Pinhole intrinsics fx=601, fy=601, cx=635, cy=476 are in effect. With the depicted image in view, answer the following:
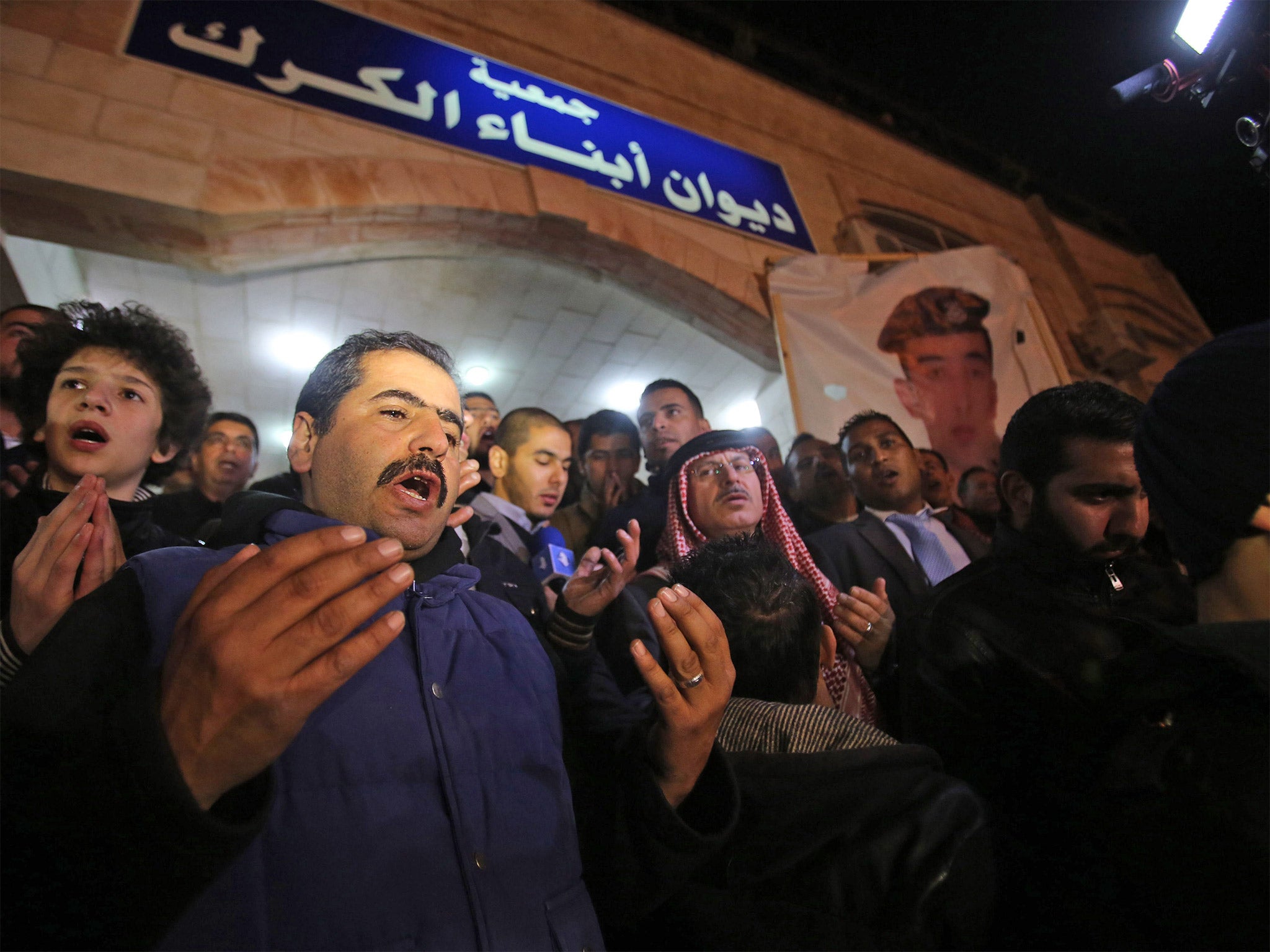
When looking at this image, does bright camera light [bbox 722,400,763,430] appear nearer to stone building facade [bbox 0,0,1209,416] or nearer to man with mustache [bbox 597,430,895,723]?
stone building facade [bbox 0,0,1209,416]

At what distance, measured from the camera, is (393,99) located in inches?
173

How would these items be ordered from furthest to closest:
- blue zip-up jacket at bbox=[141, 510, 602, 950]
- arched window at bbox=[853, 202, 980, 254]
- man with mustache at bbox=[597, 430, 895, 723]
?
arched window at bbox=[853, 202, 980, 254], man with mustache at bbox=[597, 430, 895, 723], blue zip-up jacket at bbox=[141, 510, 602, 950]

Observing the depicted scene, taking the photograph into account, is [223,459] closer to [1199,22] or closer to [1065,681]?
[1065,681]

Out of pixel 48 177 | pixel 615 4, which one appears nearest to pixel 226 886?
pixel 48 177

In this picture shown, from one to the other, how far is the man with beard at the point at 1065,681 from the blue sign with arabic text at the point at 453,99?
173 inches

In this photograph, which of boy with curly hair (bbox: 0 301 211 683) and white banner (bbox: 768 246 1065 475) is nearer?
boy with curly hair (bbox: 0 301 211 683)

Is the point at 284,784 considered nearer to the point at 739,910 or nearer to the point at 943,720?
the point at 739,910

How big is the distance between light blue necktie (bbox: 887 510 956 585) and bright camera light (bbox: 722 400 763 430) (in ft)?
12.5

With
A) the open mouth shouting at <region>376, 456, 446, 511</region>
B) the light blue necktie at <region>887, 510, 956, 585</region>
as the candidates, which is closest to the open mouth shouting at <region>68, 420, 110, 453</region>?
the open mouth shouting at <region>376, 456, 446, 511</region>

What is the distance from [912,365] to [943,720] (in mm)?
4266

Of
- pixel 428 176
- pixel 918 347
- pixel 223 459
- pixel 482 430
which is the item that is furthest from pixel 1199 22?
pixel 223 459

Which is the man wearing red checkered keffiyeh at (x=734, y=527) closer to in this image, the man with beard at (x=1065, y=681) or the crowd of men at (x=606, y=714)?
the crowd of men at (x=606, y=714)

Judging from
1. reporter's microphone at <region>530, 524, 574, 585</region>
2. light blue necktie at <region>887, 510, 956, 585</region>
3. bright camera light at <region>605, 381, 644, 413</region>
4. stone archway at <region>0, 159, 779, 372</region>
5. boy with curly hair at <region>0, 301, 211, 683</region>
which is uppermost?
stone archway at <region>0, 159, 779, 372</region>

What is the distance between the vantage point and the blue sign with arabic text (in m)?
3.94
